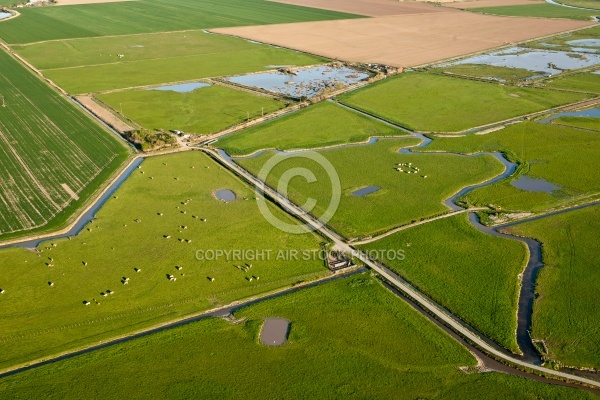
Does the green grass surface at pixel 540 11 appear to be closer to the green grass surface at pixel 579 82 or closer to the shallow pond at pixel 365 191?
the green grass surface at pixel 579 82

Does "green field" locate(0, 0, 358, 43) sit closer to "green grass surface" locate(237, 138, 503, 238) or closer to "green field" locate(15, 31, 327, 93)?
"green field" locate(15, 31, 327, 93)

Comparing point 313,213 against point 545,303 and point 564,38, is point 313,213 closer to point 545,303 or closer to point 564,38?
point 545,303

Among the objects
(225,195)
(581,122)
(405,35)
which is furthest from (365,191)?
(405,35)

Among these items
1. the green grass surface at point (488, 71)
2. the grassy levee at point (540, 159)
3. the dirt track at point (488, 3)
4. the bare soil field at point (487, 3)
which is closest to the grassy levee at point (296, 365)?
the grassy levee at point (540, 159)

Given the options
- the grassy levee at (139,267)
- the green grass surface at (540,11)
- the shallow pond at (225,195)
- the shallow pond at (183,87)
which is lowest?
the grassy levee at (139,267)

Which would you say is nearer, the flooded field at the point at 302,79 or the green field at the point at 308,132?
the green field at the point at 308,132

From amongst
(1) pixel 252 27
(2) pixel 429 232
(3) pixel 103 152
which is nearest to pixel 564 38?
(1) pixel 252 27

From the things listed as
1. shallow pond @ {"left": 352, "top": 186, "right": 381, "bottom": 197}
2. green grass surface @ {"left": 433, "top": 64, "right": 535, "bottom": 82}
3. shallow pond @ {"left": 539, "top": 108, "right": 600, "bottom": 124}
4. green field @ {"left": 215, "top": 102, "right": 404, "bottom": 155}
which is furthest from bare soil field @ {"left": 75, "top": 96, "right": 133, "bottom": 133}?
green grass surface @ {"left": 433, "top": 64, "right": 535, "bottom": 82}
